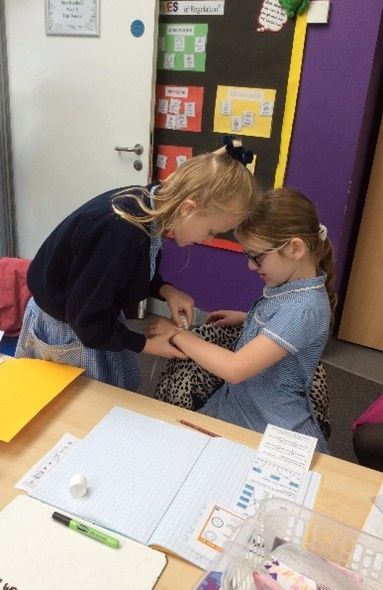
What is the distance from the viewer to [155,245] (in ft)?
3.54

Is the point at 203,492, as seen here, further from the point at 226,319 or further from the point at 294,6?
the point at 294,6

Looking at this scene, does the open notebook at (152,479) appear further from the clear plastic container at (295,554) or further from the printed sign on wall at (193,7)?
the printed sign on wall at (193,7)

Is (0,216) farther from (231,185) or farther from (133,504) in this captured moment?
(133,504)

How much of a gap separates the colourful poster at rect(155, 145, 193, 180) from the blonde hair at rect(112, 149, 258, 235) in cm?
162

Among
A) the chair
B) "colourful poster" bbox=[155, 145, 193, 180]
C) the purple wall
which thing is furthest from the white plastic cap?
"colourful poster" bbox=[155, 145, 193, 180]

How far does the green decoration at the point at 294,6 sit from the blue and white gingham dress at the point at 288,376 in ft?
4.95

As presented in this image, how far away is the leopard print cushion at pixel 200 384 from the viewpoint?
1278mm

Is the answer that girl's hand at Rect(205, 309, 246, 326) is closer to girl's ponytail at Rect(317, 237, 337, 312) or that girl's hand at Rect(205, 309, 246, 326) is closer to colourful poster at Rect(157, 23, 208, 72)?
girl's ponytail at Rect(317, 237, 337, 312)

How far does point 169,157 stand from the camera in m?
2.67

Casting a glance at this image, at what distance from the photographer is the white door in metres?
2.49

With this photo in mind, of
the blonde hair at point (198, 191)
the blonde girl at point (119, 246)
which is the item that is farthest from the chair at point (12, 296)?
the blonde hair at point (198, 191)

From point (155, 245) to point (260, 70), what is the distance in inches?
62.6

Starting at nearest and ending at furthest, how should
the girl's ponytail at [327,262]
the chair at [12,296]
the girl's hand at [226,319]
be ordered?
the girl's ponytail at [327,262] → the girl's hand at [226,319] → the chair at [12,296]

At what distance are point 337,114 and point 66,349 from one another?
1.72 metres
